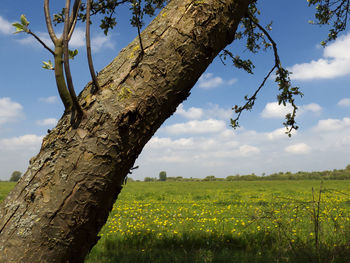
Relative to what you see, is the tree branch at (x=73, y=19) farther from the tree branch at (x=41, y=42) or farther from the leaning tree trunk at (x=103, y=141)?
the leaning tree trunk at (x=103, y=141)

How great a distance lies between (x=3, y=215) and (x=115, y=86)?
3.09ft

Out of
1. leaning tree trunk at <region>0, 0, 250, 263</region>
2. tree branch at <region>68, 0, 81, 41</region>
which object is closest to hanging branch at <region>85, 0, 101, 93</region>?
leaning tree trunk at <region>0, 0, 250, 263</region>

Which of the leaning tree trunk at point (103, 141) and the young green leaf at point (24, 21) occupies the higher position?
the young green leaf at point (24, 21)

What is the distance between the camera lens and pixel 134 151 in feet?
5.18

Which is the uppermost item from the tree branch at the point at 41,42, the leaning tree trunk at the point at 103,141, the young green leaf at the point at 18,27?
the young green leaf at the point at 18,27

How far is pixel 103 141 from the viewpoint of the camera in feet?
4.81

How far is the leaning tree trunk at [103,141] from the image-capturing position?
4.61 ft

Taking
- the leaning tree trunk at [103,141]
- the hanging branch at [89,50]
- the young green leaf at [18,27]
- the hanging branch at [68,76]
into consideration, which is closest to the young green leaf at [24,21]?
the young green leaf at [18,27]

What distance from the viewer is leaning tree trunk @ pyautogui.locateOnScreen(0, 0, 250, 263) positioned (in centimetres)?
141

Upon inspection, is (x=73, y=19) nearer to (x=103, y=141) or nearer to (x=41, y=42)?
(x=41, y=42)

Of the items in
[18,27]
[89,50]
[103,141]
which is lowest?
[103,141]

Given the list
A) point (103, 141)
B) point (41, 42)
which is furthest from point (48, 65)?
point (103, 141)

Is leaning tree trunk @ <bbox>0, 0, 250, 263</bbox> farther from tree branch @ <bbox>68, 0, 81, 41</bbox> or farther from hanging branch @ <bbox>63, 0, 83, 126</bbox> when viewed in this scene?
tree branch @ <bbox>68, 0, 81, 41</bbox>

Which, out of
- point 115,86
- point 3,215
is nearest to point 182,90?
point 115,86
